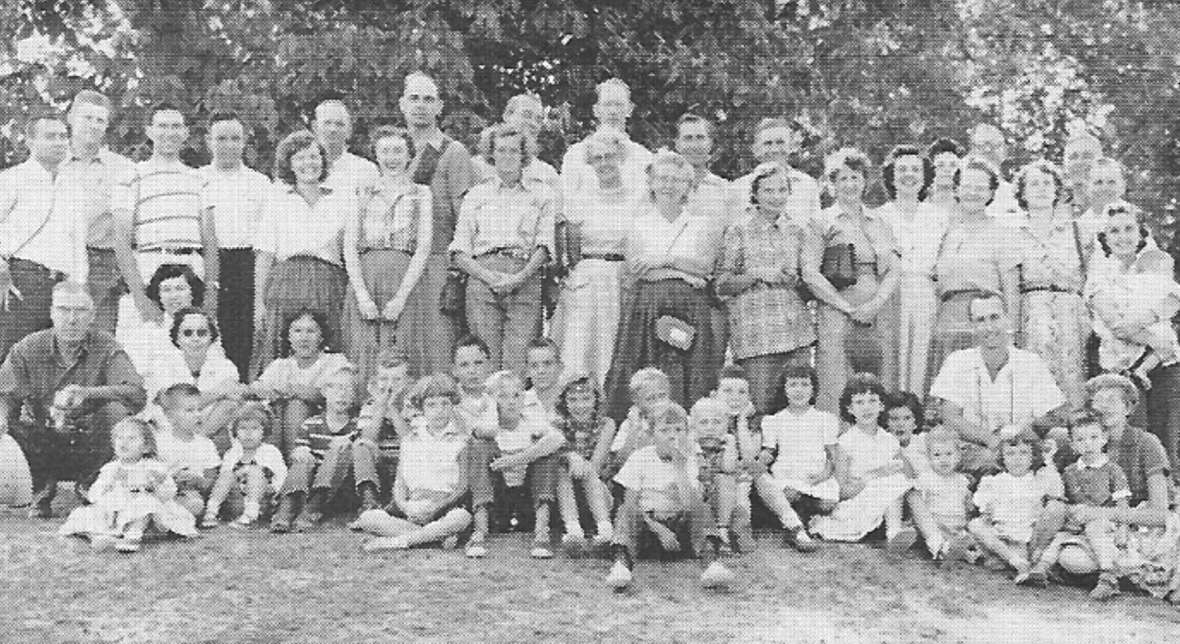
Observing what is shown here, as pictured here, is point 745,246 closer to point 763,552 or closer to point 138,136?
point 763,552

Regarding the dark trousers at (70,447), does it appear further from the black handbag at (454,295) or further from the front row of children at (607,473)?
the black handbag at (454,295)

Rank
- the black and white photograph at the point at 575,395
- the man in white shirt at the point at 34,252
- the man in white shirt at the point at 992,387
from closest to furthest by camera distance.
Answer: the black and white photograph at the point at 575,395 → the man in white shirt at the point at 992,387 → the man in white shirt at the point at 34,252

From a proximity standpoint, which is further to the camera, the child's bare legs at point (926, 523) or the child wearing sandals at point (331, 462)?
the child wearing sandals at point (331, 462)

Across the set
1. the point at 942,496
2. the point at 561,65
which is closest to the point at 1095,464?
the point at 942,496

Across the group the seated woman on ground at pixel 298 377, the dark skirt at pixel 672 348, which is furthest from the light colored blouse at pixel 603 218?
the seated woman on ground at pixel 298 377

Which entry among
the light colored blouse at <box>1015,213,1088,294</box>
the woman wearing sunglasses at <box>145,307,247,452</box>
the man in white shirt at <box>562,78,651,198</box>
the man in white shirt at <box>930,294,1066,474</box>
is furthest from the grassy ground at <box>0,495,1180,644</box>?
the man in white shirt at <box>562,78,651,198</box>

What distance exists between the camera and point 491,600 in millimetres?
5891

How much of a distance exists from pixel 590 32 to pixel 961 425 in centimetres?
634

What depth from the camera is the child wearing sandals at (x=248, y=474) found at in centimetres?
697

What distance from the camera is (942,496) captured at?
22.3ft

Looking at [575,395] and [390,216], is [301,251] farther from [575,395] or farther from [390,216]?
[575,395]

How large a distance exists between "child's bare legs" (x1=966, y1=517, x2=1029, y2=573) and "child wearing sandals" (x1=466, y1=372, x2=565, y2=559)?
1.82 metres

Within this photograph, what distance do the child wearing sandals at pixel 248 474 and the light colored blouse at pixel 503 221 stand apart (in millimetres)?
1316

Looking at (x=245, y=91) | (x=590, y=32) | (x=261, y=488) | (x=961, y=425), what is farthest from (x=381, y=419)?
(x=590, y=32)
